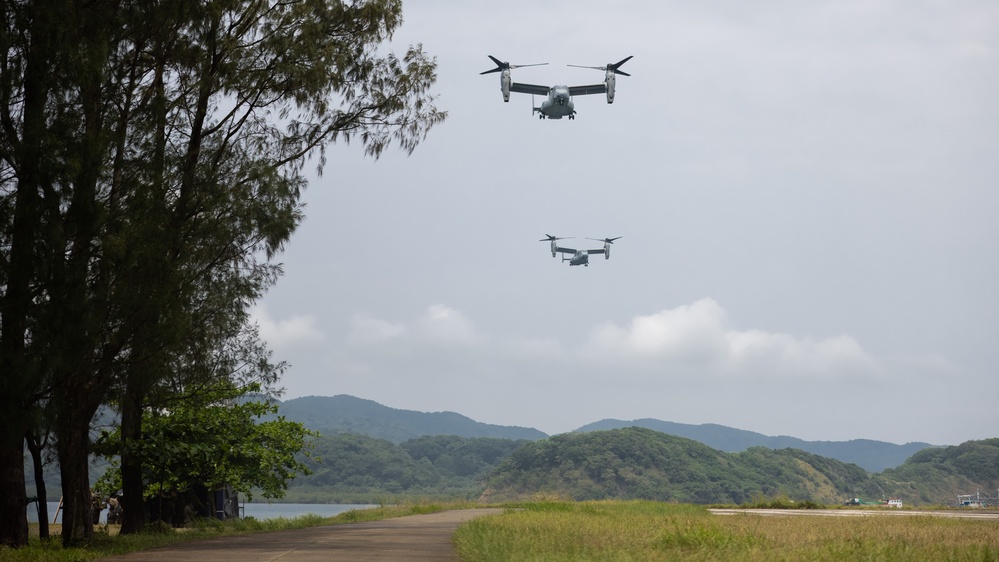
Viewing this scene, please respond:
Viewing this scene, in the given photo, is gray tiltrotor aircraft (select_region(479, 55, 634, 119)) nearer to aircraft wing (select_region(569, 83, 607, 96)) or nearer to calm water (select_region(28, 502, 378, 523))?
aircraft wing (select_region(569, 83, 607, 96))

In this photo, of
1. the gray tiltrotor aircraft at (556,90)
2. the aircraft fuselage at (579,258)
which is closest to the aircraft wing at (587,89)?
the gray tiltrotor aircraft at (556,90)

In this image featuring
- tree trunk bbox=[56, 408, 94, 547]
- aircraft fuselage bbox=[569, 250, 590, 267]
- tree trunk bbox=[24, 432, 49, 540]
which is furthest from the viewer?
aircraft fuselage bbox=[569, 250, 590, 267]

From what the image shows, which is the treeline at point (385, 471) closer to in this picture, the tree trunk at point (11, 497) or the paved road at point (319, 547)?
the paved road at point (319, 547)

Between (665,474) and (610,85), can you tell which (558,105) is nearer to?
(610,85)

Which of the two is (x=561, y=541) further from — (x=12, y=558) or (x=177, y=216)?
(x=177, y=216)

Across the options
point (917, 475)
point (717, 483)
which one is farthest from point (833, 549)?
point (917, 475)

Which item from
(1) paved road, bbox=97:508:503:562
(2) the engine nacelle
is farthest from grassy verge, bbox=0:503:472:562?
(2) the engine nacelle
